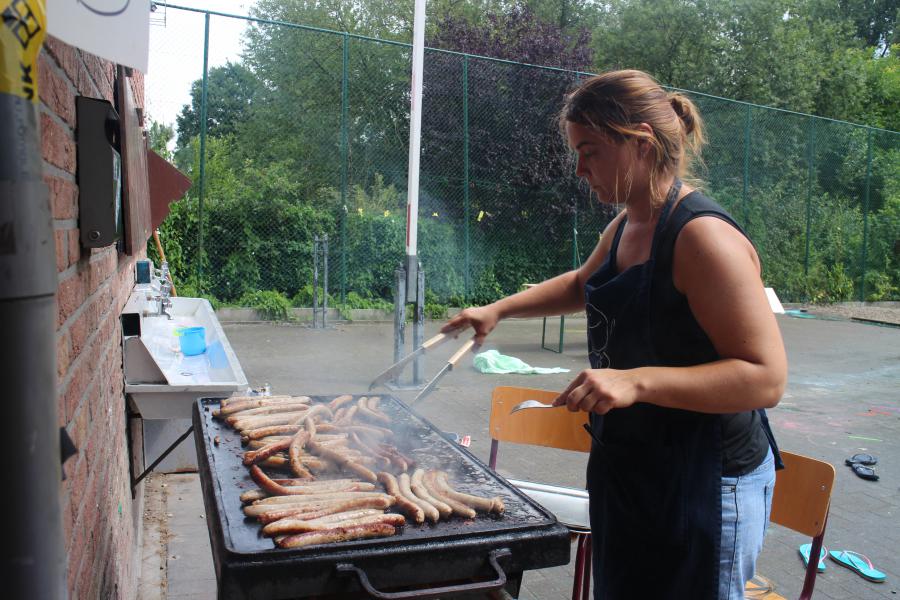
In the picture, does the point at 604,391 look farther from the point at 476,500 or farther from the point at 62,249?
the point at 62,249

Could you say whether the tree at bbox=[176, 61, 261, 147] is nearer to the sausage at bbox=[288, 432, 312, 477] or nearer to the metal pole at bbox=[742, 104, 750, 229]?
the sausage at bbox=[288, 432, 312, 477]

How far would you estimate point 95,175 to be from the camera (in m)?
1.98

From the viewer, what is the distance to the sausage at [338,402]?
3127 mm

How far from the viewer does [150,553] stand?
161 inches

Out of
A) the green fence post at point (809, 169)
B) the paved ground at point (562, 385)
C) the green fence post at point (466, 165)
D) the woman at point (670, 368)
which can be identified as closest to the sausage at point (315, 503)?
the woman at point (670, 368)

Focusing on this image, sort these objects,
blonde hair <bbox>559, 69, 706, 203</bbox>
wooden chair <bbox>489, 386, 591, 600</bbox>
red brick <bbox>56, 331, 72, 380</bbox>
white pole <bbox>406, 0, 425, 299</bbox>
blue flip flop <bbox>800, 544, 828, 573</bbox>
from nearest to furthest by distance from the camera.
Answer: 1. red brick <bbox>56, 331, 72, 380</bbox>
2. blonde hair <bbox>559, 69, 706, 203</bbox>
3. wooden chair <bbox>489, 386, 591, 600</bbox>
4. blue flip flop <bbox>800, 544, 828, 573</bbox>
5. white pole <bbox>406, 0, 425, 299</bbox>

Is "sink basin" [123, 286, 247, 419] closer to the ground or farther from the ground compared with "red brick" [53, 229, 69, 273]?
closer to the ground

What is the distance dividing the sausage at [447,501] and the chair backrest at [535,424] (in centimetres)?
132

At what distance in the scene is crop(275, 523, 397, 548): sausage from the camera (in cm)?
175

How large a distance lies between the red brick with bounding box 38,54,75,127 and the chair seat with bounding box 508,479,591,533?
2.36 m

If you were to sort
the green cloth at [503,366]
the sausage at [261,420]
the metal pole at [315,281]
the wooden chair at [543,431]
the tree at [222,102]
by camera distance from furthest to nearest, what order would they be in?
the metal pole at [315,281] → the tree at [222,102] → the green cloth at [503,366] → the wooden chair at [543,431] → the sausage at [261,420]

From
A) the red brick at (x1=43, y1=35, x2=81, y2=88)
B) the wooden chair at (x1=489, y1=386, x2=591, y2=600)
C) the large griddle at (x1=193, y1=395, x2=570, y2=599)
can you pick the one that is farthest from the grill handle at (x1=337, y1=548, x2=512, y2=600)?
the wooden chair at (x1=489, y1=386, x2=591, y2=600)

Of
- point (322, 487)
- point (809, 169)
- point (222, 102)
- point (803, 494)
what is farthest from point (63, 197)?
point (809, 169)

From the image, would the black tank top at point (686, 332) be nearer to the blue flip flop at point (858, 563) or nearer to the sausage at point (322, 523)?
the sausage at point (322, 523)
